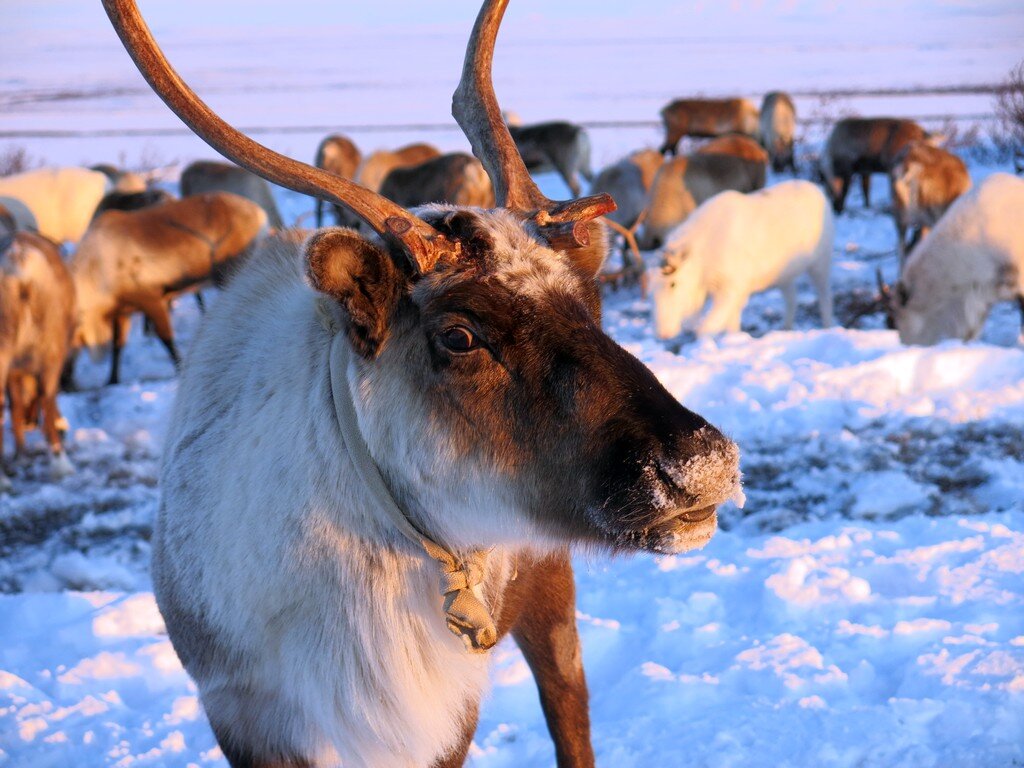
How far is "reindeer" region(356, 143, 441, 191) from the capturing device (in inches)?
664

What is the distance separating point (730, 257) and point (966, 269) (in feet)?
6.83

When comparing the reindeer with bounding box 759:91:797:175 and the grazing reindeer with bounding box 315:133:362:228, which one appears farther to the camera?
the reindeer with bounding box 759:91:797:175

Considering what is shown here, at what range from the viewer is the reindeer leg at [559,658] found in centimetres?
288

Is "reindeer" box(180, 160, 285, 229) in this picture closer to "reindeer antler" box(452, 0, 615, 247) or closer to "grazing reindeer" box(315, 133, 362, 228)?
"grazing reindeer" box(315, 133, 362, 228)

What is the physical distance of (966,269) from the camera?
8.85m

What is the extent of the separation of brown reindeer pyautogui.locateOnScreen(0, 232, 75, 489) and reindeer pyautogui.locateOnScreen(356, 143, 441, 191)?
9.26 meters

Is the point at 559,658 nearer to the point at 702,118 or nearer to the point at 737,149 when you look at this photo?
the point at 737,149

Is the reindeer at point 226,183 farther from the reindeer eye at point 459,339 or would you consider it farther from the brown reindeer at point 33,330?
the reindeer eye at point 459,339

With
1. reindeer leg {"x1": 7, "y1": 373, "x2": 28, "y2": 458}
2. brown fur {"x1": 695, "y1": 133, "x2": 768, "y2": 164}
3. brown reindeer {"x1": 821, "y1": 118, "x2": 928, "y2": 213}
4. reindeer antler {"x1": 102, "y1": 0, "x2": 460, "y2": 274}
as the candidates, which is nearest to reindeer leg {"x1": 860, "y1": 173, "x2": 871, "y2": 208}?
brown reindeer {"x1": 821, "y1": 118, "x2": 928, "y2": 213}

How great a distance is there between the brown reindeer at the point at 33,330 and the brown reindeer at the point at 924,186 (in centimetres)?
965

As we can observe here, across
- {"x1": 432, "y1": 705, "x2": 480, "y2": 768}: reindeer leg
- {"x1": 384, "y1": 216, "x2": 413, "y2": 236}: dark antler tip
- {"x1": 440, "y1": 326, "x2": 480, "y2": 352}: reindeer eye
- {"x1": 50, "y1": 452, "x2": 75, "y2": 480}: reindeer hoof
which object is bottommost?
{"x1": 50, "y1": 452, "x2": 75, "y2": 480}: reindeer hoof

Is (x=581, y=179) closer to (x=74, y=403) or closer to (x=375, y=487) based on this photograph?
(x=74, y=403)

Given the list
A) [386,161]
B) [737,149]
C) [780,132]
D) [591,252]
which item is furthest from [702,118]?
[591,252]

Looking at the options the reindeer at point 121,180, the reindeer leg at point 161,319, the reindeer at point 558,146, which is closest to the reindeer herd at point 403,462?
the reindeer leg at point 161,319
